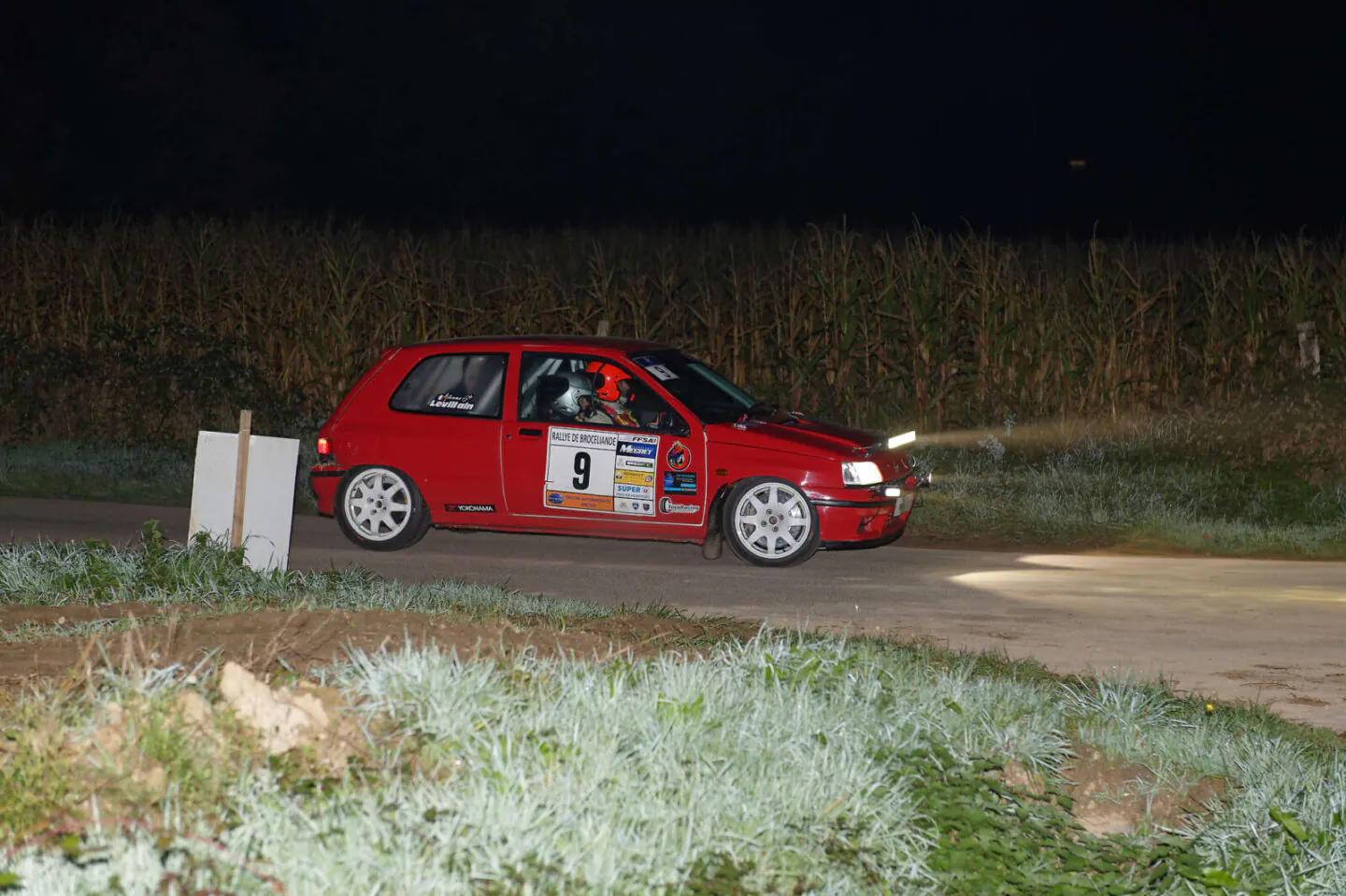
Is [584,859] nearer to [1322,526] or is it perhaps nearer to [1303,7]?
[1322,526]

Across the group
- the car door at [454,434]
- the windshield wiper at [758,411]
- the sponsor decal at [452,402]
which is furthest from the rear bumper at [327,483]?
the windshield wiper at [758,411]

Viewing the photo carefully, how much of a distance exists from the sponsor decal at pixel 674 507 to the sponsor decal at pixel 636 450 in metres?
0.35

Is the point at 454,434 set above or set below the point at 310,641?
above

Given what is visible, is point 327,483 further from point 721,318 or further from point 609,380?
point 721,318

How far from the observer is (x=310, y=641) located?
726cm

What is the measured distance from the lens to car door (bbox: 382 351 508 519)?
1296 cm

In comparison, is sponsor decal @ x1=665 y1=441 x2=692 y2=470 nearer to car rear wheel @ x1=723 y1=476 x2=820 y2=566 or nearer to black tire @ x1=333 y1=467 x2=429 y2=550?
car rear wheel @ x1=723 y1=476 x2=820 y2=566

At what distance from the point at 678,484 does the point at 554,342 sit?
152 centimetres

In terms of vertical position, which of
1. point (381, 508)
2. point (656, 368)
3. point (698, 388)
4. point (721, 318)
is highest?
point (721, 318)

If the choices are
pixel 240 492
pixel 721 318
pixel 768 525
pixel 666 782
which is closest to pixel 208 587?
pixel 240 492

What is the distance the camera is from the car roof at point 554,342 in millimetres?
13016

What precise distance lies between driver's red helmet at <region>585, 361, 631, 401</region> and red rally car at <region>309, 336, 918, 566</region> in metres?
0.01

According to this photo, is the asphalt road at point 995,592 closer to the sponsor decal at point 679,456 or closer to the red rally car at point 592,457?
the red rally car at point 592,457

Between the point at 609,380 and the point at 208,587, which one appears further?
the point at 609,380
